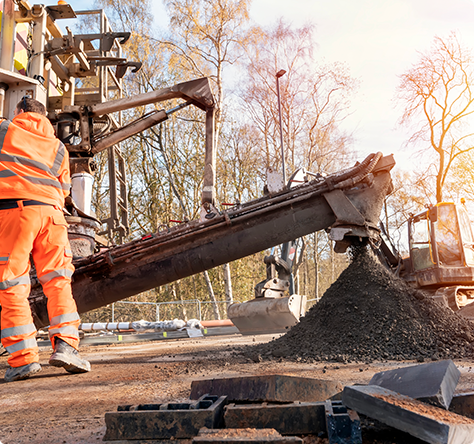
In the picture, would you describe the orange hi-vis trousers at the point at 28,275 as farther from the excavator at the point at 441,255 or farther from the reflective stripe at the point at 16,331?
the excavator at the point at 441,255

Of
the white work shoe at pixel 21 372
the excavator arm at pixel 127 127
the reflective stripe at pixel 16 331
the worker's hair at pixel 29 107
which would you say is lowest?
the white work shoe at pixel 21 372

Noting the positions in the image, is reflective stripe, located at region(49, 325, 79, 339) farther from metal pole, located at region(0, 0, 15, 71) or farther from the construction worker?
metal pole, located at region(0, 0, 15, 71)

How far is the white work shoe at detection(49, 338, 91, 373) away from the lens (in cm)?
331

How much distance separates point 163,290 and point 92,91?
45.6 ft

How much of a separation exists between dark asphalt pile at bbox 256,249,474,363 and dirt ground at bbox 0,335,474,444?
0.24 m

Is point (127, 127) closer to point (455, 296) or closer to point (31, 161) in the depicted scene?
point (31, 161)

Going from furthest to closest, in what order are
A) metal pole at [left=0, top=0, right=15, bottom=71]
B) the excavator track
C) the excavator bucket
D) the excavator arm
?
the excavator track, the excavator bucket, the excavator arm, metal pole at [left=0, top=0, right=15, bottom=71]

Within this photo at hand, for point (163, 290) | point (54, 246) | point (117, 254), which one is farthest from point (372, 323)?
point (163, 290)

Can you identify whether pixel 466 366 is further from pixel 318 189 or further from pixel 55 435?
pixel 55 435

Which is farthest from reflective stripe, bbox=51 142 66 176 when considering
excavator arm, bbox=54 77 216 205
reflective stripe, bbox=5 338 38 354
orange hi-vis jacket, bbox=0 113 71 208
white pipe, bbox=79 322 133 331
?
white pipe, bbox=79 322 133 331

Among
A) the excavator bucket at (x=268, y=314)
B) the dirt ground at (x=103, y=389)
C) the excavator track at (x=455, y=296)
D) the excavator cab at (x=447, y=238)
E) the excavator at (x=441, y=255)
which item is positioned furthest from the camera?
the excavator cab at (x=447, y=238)

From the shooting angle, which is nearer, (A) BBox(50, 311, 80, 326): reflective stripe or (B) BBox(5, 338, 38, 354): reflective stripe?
(B) BBox(5, 338, 38, 354): reflective stripe

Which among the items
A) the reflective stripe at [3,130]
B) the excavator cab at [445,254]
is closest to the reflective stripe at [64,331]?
the reflective stripe at [3,130]

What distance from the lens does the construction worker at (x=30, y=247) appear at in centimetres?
325
